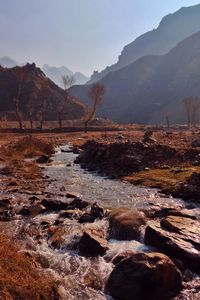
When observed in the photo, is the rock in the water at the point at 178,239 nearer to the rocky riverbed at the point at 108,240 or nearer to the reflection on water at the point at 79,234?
the rocky riverbed at the point at 108,240

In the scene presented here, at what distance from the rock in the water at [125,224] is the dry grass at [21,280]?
18.6 ft

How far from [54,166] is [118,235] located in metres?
26.6

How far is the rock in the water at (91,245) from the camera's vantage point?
17719mm

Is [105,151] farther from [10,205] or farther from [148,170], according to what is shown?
[10,205]

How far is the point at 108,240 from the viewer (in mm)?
19422

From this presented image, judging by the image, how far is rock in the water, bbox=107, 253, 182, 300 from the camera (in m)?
13.8

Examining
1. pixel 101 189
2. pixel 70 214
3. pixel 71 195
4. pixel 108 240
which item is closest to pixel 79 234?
pixel 108 240

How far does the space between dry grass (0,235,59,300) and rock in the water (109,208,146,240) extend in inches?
224

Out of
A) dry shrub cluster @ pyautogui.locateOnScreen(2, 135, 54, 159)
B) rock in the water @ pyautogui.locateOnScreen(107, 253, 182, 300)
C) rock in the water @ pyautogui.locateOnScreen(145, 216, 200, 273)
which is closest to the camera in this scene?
rock in the water @ pyautogui.locateOnScreen(107, 253, 182, 300)

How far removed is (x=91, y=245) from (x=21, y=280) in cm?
539

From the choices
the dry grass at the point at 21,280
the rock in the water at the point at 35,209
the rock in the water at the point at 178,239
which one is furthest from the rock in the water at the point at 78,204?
the dry grass at the point at 21,280

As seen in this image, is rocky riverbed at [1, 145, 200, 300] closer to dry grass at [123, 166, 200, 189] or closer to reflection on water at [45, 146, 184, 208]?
reflection on water at [45, 146, 184, 208]

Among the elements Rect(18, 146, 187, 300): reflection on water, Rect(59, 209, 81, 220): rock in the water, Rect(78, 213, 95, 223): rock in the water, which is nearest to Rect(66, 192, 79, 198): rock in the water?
Rect(18, 146, 187, 300): reflection on water

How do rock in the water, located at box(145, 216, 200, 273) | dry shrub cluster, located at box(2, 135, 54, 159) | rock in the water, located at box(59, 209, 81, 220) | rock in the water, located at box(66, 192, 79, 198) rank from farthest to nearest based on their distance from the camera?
dry shrub cluster, located at box(2, 135, 54, 159)
rock in the water, located at box(66, 192, 79, 198)
rock in the water, located at box(59, 209, 81, 220)
rock in the water, located at box(145, 216, 200, 273)
